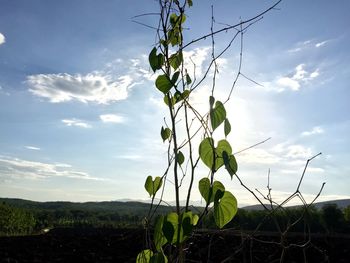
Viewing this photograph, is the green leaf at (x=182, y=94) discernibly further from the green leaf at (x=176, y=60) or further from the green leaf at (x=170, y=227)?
the green leaf at (x=170, y=227)

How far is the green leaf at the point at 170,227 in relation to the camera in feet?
3.03

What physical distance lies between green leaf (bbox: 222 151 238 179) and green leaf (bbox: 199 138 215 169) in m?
0.05

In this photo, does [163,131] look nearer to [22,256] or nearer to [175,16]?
[175,16]

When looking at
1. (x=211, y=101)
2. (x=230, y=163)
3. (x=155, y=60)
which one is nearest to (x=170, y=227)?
(x=230, y=163)

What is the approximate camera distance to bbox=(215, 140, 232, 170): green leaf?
1035 mm

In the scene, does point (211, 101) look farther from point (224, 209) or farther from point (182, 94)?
point (224, 209)

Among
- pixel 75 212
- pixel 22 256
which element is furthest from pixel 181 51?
pixel 75 212

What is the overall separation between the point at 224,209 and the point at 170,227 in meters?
0.13

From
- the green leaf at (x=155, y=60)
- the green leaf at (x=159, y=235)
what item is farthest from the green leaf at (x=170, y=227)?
the green leaf at (x=155, y=60)

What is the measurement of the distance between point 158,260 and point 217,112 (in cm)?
37

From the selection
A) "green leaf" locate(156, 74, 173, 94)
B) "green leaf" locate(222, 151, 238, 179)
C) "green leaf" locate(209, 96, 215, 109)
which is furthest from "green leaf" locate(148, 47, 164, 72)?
"green leaf" locate(222, 151, 238, 179)

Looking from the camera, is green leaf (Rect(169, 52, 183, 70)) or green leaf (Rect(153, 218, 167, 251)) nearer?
green leaf (Rect(153, 218, 167, 251))

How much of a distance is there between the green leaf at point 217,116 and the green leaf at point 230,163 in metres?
0.08

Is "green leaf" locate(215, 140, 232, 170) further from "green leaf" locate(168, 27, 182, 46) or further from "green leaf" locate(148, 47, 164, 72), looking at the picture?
→ "green leaf" locate(168, 27, 182, 46)
